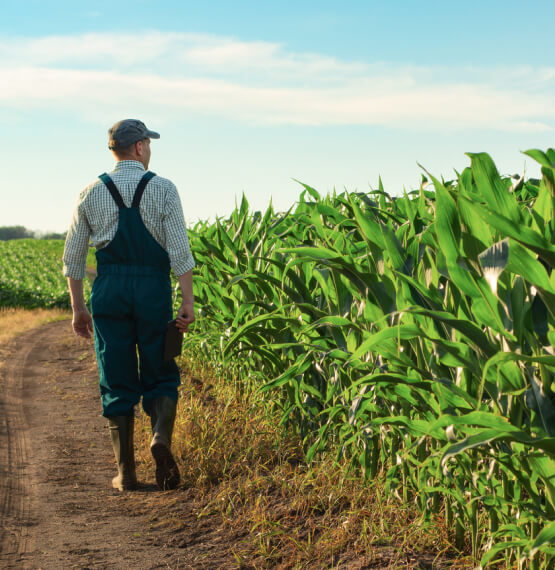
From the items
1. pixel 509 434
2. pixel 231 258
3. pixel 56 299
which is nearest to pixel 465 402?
pixel 509 434

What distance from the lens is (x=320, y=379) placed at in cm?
327

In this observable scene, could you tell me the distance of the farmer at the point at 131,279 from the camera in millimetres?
3541

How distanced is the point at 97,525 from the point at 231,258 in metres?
2.15

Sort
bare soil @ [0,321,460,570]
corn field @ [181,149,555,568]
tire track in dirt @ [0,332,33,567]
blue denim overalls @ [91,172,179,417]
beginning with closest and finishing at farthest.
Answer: corn field @ [181,149,555,568] < bare soil @ [0,321,460,570] < tire track in dirt @ [0,332,33,567] < blue denim overalls @ [91,172,179,417]

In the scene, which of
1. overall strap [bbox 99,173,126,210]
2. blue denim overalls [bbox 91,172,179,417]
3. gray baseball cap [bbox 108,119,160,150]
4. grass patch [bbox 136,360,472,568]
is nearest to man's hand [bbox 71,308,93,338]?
blue denim overalls [bbox 91,172,179,417]

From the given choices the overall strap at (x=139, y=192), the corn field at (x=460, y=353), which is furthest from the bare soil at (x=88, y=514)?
the overall strap at (x=139, y=192)

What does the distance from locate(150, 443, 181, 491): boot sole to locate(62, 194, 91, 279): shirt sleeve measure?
3.65ft

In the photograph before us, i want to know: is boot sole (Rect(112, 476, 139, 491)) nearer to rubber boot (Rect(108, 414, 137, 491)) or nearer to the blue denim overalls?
rubber boot (Rect(108, 414, 137, 491))

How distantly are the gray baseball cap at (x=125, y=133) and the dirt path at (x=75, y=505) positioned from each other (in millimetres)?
1947

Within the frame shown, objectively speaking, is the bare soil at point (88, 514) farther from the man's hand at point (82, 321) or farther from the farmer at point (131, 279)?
the man's hand at point (82, 321)

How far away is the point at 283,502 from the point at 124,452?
111 centimetres

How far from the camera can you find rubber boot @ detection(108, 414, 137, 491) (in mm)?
3619

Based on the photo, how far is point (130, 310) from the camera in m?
3.58

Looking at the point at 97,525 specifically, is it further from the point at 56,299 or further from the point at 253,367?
the point at 56,299
